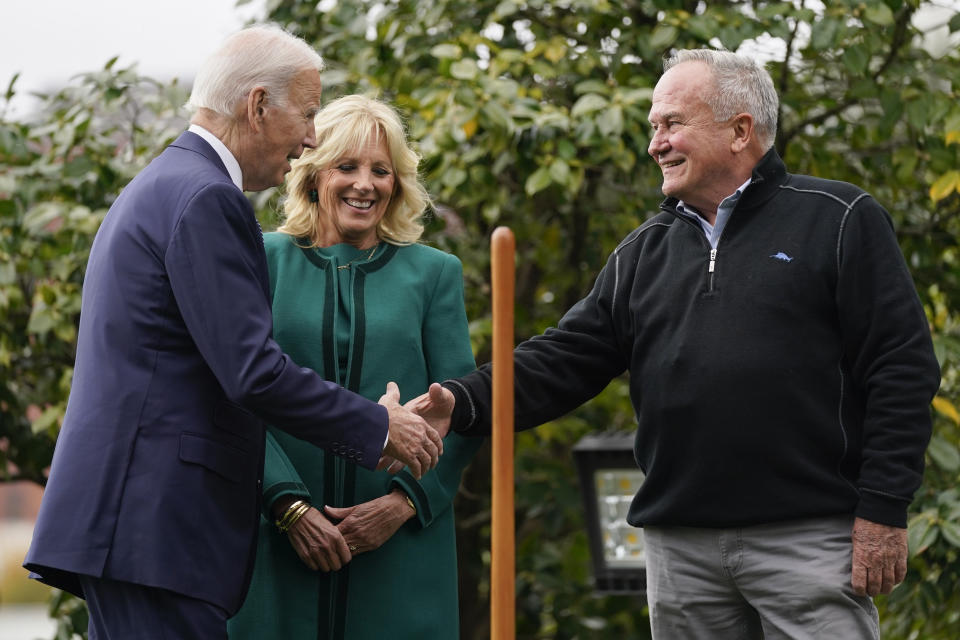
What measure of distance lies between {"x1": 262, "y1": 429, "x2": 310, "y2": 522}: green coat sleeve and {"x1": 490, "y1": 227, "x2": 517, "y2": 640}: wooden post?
74cm

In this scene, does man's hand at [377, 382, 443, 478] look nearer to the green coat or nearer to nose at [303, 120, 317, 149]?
the green coat

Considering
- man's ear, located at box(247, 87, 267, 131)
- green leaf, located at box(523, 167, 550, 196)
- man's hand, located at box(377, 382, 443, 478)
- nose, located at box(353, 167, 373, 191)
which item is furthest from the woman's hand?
green leaf, located at box(523, 167, 550, 196)

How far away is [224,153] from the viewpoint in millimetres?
2623

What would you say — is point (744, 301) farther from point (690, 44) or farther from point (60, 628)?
point (60, 628)

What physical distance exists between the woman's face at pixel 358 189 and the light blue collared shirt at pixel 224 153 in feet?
1.26

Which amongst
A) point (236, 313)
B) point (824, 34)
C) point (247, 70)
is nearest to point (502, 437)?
point (236, 313)

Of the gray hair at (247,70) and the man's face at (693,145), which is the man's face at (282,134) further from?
the man's face at (693,145)

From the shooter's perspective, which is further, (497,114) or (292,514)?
(497,114)

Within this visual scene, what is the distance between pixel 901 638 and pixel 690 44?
2.07m

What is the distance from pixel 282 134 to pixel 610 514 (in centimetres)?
243

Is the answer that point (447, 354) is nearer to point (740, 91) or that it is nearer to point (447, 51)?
point (740, 91)

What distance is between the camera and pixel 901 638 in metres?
4.60

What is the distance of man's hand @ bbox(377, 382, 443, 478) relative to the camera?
8.78 ft

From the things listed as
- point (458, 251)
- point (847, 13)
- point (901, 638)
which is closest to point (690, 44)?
point (847, 13)
